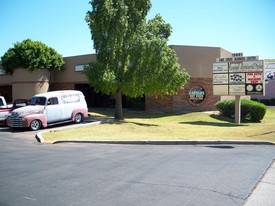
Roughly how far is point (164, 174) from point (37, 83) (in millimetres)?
26945

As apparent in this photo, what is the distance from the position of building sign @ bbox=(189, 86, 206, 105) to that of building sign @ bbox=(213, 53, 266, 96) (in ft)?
11.3

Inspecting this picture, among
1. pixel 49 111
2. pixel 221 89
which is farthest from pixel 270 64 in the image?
pixel 49 111

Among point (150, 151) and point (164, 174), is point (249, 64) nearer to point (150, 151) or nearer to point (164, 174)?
point (150, 151)

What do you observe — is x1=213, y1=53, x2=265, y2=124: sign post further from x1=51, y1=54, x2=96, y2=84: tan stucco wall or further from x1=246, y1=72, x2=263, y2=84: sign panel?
x1=51, y1=54, x2=96, y2=84: tan stucco wall

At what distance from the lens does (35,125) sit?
693 inches

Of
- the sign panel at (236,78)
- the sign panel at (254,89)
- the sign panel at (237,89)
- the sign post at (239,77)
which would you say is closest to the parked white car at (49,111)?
the sign post at (239,77)

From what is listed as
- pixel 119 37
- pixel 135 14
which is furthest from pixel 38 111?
pixel 135 14

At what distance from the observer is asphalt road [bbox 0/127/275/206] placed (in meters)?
5.62

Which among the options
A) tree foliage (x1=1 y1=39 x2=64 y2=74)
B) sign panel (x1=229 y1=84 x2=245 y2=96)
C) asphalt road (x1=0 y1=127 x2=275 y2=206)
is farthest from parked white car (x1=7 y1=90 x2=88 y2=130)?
tree foliage (x1=1 y1=39 x2=64 y2=74)

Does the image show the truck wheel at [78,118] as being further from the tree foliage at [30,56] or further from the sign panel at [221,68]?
the tree foliage at [30,56]

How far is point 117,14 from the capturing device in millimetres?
20422

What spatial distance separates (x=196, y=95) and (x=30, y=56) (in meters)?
15.4

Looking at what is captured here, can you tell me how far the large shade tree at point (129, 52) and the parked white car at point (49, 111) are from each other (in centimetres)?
201

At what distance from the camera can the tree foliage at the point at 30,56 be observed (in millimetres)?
30844
